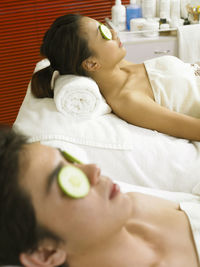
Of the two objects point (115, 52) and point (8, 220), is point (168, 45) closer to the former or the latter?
point (115, 52)

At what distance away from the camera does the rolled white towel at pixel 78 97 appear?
1425 millimetres

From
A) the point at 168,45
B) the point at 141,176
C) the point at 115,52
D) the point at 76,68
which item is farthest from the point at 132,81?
the point at 168,45

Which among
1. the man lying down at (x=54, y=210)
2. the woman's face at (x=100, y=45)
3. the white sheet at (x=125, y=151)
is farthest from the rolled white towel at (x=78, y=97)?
the man lying down at (x=54, y=210)

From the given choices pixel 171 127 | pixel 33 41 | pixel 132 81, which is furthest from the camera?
pixel 33 41

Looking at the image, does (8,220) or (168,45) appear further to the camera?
(168,45)

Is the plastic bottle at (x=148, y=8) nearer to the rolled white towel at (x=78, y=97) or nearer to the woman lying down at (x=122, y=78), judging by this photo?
the woman lying down at (x=122, y=78)

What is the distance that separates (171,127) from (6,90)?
1884 mm

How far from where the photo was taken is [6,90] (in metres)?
2.88

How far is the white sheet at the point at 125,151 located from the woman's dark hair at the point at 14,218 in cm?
59

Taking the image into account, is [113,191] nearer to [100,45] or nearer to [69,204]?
[69,204]

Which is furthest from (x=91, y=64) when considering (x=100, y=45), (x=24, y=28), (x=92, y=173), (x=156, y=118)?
(x=24, y=28)

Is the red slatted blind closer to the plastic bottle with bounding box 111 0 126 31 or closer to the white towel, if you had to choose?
the plastic bottle with bounding box 111 0 126 31

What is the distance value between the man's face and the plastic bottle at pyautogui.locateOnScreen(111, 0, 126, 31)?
71.6 inches

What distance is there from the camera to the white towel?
220cm
